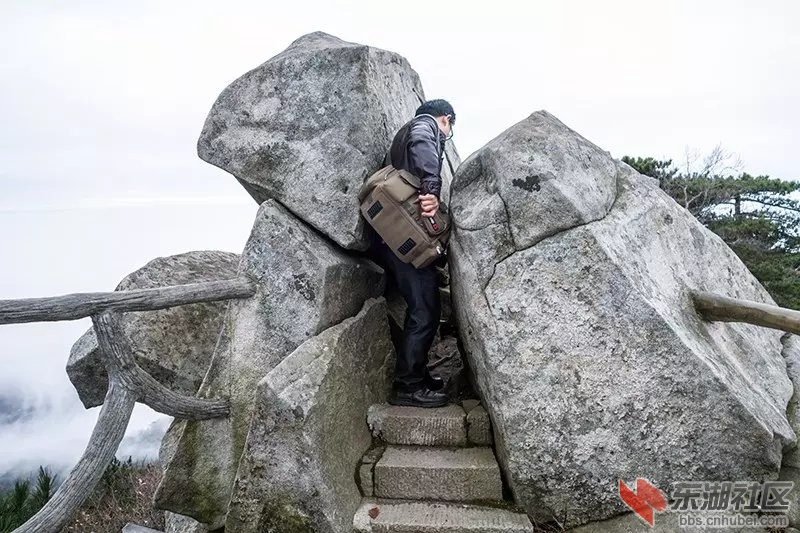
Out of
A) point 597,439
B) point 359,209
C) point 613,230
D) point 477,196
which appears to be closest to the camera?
point 597,439

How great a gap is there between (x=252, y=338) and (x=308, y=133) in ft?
6.60

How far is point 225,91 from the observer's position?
527 centimetres

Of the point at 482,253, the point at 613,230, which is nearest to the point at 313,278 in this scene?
the point at 482,253

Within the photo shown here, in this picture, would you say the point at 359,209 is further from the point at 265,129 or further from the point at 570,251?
the point at 570,251

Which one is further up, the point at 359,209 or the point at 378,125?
the point at 378,125

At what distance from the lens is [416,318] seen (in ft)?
17.1

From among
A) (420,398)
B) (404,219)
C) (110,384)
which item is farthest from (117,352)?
(420,398)

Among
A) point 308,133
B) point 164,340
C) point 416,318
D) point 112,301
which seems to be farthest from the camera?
point 164,340

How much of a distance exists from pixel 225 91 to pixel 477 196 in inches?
108

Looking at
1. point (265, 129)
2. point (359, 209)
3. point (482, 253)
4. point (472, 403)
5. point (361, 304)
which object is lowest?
point (472, 403)

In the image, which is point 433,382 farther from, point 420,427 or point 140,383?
point 140,383

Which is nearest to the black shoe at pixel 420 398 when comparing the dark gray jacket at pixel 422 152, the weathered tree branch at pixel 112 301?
the weathered tree branch at pixel 112 301

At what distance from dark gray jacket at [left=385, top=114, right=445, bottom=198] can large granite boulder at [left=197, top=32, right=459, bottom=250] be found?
398mm

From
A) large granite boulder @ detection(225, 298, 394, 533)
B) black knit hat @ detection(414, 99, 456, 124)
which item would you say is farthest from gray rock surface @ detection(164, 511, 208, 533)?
black knit hat @ detection(414, 99, 456, 124)
